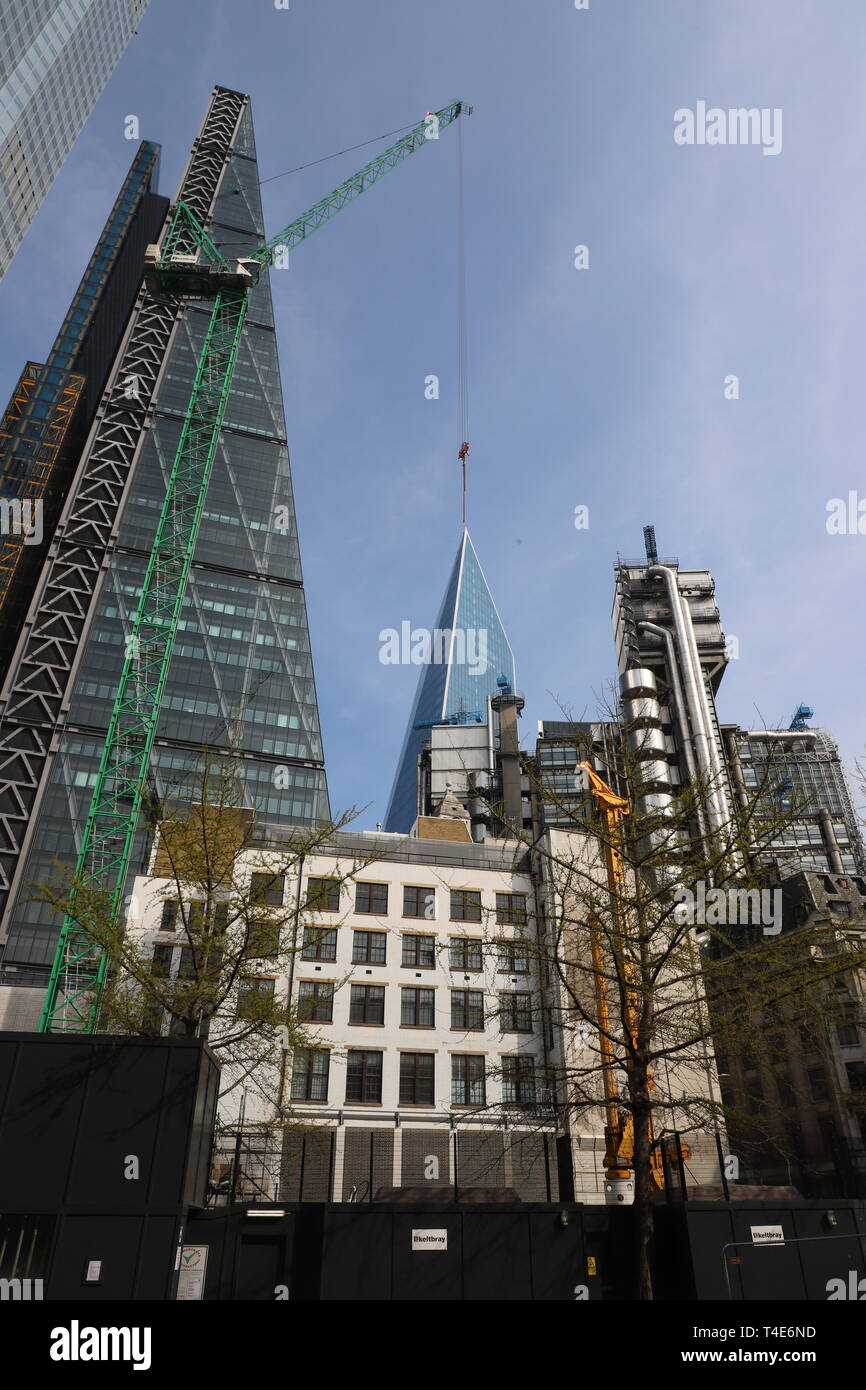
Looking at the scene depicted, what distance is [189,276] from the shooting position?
7869cm

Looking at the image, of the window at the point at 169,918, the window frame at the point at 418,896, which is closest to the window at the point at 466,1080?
the window frame at the point at 418,896

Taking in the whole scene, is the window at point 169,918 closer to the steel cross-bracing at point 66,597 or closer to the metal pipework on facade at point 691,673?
the metal pipework on facade at point 691,673

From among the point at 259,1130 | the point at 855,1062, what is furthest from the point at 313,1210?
the point at 855,1062

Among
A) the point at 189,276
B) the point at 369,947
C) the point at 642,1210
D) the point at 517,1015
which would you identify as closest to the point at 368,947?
the point at 369,947

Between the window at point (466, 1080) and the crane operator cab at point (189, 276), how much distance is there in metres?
69.1

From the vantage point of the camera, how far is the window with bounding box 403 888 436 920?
48281 mm

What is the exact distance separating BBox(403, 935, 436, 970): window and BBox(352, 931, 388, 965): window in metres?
1.22

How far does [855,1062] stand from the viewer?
68312 millimetres

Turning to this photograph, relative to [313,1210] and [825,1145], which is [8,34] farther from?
[825,1145]

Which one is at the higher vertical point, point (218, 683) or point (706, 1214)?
point (218, 683)

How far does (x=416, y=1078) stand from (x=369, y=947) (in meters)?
6.90

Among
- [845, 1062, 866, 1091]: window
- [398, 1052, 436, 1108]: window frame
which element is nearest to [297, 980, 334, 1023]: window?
[398, 1052, 436, 1108]: window frame

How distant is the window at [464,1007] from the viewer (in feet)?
147
